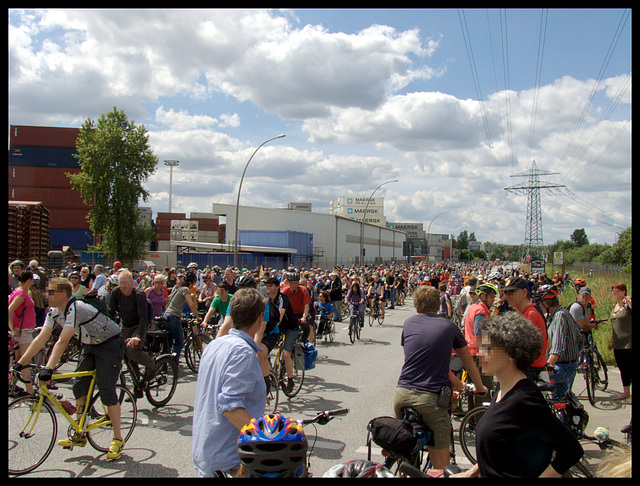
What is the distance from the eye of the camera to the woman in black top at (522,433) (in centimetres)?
220

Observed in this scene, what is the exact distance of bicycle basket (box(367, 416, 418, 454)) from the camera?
130 inches

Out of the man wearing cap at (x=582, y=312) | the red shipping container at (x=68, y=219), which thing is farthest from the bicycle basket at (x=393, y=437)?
the red shipping container at (x=68, y=219)

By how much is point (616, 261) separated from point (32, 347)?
57.8 metres

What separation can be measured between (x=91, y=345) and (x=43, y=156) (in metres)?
72.8

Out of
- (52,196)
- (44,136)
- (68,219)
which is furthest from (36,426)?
(44,136)

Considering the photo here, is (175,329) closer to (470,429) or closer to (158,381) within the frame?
(158,381)

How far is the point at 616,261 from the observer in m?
50.3

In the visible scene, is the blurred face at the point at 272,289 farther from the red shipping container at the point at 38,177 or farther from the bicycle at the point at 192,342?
the red shipping container at the point at 38,177

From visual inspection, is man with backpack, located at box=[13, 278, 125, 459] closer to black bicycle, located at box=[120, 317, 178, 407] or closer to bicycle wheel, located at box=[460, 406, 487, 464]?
black bicycle, located at box=[120, 317, 178, 407]

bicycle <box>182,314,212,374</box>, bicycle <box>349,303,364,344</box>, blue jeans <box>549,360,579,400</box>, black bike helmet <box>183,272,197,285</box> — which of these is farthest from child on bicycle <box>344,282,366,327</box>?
blue jeans <box>549,360,579,400</box>

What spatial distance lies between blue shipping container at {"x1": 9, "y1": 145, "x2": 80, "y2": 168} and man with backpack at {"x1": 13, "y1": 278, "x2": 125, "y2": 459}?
69524mm

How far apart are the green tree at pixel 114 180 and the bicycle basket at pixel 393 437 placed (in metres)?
46.9

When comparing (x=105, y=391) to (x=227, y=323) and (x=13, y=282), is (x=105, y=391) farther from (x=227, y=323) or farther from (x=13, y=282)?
(x=13, y=282)
